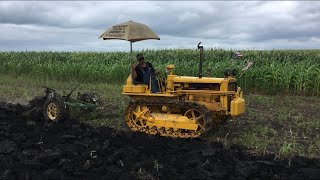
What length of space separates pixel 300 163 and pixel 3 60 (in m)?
22.9

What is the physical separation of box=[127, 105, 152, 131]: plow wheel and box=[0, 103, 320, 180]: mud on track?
314 mm

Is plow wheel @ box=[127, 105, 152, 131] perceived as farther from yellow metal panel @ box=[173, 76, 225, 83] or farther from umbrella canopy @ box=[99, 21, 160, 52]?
umbrella canopy @ box=[99, 21, 160, 52]

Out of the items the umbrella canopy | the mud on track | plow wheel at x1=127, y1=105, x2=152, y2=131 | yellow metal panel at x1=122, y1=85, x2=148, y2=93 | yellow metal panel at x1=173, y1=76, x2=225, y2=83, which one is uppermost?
the umbrella canopy

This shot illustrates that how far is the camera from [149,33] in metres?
10.1

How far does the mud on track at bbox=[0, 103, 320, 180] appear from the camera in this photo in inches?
235

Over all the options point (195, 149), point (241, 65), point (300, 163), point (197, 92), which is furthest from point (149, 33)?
point (241, 65)

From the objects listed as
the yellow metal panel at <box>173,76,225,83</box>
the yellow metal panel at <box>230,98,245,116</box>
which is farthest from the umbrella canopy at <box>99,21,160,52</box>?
the yellow metal panel at <box>230,98,245,116</box>

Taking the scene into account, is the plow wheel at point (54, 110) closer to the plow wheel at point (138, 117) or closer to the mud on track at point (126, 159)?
the mud on track at point (126, 159)

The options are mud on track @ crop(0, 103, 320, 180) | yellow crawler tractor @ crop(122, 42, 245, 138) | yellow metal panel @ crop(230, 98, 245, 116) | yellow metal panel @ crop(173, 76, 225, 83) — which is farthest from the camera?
yellow metal panel @ crop(173, 76, 225, 83)

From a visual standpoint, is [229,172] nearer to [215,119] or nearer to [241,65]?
[215,119]

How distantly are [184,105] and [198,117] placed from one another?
0.34 m

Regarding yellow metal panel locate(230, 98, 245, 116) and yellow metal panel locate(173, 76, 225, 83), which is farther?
yellow metal panel locate(173, 76, 225, 83)

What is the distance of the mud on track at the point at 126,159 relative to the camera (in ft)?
19.6

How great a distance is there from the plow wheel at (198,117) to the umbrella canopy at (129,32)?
84.0 inches
